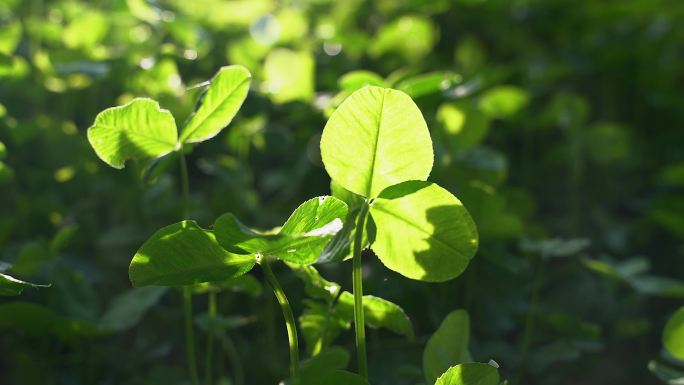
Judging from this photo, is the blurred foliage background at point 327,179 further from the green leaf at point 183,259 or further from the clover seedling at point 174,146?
the green leaf at point 183,259

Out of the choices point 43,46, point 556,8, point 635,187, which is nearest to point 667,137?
point 635,187

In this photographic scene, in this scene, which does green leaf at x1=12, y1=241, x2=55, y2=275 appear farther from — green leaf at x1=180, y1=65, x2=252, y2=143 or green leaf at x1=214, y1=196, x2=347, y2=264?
green leaf at x1=214, y1=196, x2=347, y2=264

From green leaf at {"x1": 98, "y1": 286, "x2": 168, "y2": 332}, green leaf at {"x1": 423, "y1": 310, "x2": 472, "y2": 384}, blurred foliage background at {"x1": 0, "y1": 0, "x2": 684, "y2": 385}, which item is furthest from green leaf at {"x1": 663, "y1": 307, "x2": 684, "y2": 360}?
green leaf at {"x1": 98, "y1": 286, "x2": 168, "y2": 332}

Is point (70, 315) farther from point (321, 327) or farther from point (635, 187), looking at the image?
point (635, 187)

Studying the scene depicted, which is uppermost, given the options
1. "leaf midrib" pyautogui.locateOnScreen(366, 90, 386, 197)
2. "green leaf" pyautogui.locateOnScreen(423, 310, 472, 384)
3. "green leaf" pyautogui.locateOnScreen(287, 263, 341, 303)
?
"leaf midrib" pyautogui.locateOnScreen(366, 90, 386, 197)

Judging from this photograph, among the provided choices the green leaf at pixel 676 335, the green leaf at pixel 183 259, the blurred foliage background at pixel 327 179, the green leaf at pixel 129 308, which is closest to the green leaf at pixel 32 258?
the blurred foliage background at pixel 327 179

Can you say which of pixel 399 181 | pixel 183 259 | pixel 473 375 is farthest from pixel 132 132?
pixel 473 375
